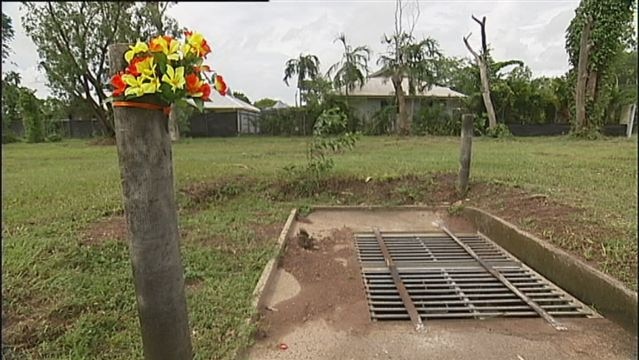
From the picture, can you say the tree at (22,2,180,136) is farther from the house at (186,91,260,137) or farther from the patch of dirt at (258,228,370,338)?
the patch of dirt at (258,228,370,338)

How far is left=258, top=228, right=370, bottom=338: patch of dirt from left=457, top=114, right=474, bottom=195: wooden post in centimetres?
176

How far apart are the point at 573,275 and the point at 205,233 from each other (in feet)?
7.87

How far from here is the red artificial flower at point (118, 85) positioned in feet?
3.70

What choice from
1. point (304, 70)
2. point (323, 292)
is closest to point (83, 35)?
point (304, 70)

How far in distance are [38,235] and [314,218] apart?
2.19 metres

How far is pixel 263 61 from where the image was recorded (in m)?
1.83

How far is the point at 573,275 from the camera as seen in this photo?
7.42 ft

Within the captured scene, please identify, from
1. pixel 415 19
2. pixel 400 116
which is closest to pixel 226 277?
pixel 415 19

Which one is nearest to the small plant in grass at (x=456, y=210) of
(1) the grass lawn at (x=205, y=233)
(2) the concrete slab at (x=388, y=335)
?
(1) the grass lawn at (x=205, y=233)

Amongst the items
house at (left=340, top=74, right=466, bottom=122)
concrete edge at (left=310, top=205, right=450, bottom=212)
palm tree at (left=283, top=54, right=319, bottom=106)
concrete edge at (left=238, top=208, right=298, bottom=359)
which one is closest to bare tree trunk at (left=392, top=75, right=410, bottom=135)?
house at (left=340, top=74, right=466, bottom=122)

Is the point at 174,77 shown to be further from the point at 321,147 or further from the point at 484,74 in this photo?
the point at 484,74

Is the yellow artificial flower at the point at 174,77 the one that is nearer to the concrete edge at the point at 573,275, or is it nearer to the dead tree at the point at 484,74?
the concrete edge at the point at 573,275

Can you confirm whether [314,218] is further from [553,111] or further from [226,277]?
[553,111]

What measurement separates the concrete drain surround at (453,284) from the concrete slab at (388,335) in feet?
0.33
